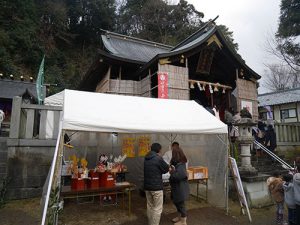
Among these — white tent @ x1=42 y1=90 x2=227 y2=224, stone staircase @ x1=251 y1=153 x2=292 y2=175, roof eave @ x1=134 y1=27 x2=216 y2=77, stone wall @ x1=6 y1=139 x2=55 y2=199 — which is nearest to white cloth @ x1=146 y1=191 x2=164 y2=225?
white tent @ x1=42 y1=90 x2=227 y2=224

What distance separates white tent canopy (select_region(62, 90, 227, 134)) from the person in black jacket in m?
0.62

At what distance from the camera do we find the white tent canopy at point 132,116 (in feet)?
15.3

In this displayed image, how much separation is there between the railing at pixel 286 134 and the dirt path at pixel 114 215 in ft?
25.8

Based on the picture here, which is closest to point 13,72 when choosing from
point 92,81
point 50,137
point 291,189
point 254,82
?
point 92,81

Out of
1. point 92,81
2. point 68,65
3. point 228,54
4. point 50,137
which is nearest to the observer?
point 50,137

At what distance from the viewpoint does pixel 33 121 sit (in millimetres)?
7066

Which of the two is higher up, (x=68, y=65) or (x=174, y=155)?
(x=68, y=65)

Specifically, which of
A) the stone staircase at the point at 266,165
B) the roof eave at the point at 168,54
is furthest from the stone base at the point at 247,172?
the roof eave at the point at 168,54

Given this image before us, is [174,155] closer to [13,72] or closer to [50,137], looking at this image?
[50,137]

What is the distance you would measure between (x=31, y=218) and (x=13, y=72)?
19.1m

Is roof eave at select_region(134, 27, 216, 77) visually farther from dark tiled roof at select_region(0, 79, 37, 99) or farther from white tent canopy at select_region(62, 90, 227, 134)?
dark tiled roof at select_region(0, 79, 37, 99)

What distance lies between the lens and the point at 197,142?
26.0ft

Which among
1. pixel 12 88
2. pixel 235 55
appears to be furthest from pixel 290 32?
pixel 12 88

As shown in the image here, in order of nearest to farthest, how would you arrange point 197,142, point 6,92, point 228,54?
1. point 197,142
2. point 228,54
3. point 6,92
